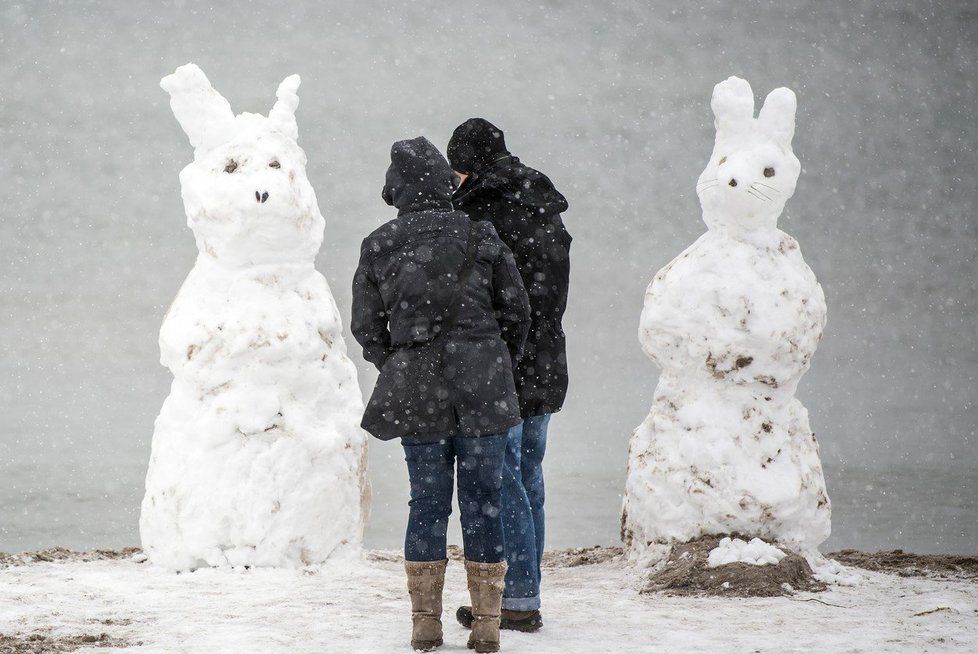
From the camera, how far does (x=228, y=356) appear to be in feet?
21.3

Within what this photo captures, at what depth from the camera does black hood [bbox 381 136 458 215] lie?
14.4 ft

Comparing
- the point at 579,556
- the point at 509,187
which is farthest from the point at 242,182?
the point at 579,556

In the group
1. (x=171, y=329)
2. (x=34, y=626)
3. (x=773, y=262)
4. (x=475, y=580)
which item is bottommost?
(x=34, y=626)

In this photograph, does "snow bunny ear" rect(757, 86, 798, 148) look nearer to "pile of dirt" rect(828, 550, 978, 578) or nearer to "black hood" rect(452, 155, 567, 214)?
"black hood" rect(452, 155, 567, 214)

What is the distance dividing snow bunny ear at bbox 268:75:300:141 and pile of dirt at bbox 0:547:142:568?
3.00m

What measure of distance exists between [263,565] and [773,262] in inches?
135

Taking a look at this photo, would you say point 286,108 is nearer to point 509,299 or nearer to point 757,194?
point 757,194

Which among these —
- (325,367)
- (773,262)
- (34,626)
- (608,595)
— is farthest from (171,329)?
(773,262)

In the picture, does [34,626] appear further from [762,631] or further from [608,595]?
[762,631]

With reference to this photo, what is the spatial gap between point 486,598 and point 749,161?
333cm

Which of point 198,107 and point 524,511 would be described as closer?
point 524,511

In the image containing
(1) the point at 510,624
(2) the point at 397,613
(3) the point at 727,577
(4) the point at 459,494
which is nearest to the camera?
(4) the point at 459,494

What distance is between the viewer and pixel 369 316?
4.33 m

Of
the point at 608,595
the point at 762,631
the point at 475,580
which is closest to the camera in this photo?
the point at 475,580
